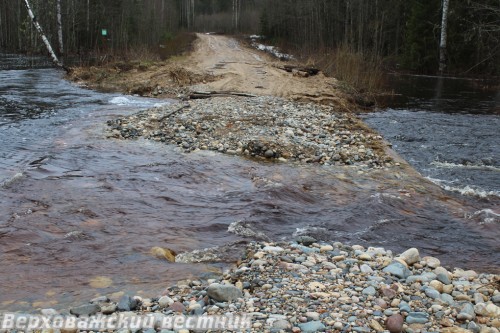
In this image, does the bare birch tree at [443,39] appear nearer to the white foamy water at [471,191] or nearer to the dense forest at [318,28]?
the dense forest at [318,28]

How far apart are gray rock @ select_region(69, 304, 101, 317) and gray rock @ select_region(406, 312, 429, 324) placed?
2.31 meters

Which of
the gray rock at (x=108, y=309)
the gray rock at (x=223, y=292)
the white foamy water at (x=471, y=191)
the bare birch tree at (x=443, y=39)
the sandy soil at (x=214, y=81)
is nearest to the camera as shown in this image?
the gray rock at (x=108, y=309)

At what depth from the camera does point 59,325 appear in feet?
11.2

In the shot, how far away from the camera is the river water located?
14.8ft

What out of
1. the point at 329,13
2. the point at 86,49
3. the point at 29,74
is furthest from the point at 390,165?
the point at 86,49

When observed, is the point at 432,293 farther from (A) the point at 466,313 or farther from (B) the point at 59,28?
(B) the point at 59,28

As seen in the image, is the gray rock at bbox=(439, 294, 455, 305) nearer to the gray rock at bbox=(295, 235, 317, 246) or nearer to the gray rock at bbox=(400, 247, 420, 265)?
the gray rock at bbox=(400, 247, 420, 265)

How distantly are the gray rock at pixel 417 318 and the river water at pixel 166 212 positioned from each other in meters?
1.63

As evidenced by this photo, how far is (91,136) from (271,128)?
3918 millimetres

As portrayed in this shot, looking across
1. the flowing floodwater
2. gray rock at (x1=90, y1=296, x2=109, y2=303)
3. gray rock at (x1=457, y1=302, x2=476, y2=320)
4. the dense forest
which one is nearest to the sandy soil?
the flowing floodwater

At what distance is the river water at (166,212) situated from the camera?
4.52 m

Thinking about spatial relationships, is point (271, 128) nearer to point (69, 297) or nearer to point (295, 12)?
point (69, 297)

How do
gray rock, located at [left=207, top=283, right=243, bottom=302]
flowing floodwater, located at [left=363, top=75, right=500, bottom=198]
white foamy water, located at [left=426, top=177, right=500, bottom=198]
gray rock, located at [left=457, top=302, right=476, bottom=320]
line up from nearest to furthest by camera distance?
1. gray rock, located at [left=457, top=302, right=476, bottom=320]
2. gray rock, located at [left=207, top=283, right=243, bottom=302]
3. white foamy water, located at [left=426, top=177, right=500, bottom=198]
4. flowing floodwater, located at [left=363, top=75, right=500, bottom=198]

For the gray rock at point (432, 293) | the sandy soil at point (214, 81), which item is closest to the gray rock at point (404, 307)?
the gray rock at point (432, 293)
